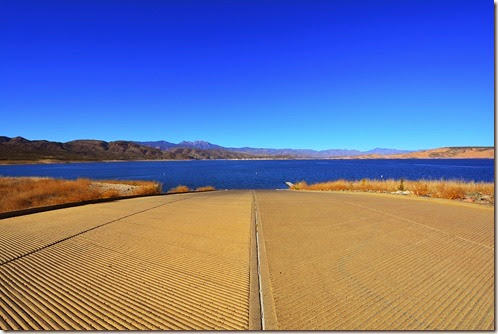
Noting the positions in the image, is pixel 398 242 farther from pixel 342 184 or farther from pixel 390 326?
pixel 342 184

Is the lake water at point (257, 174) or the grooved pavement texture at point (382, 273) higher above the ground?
the grooved pavement texture at point (382, 273)

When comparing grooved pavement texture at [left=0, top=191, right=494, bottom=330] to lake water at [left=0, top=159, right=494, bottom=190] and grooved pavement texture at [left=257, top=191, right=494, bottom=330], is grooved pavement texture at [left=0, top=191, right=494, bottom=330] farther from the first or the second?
lake water at [left=0, top=159, right=494, bottom=190]

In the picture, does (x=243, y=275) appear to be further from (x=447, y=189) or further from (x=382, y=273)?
(x=447, y=189)

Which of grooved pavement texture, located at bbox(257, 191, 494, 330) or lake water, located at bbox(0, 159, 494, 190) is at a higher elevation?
grooved pavement texture, located at bbox(257, 191, 494, 330)

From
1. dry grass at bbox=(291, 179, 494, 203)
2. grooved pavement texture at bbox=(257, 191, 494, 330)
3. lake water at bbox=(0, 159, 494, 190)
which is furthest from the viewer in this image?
lake water at bbox=(0, 159, 494, 190)

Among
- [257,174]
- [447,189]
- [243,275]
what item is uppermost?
[447,189]

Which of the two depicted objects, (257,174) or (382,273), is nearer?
(382,273)

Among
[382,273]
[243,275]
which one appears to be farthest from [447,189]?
[243,275]

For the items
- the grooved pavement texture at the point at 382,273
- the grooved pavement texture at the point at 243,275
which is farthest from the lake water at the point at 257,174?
the grooved pavement texture at the point at 382,273

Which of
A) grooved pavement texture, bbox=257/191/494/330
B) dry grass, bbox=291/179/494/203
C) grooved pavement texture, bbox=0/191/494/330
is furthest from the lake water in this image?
grooved pavement texture, bbox=257/191/494/330

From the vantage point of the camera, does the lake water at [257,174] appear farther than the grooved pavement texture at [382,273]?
Yes

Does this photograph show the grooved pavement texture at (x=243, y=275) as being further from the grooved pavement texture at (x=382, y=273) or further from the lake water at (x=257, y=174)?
the lake water at (x=257, y=174)

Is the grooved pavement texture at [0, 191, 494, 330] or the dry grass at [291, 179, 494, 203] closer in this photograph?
the grooved pavement texture at [0, 191, 494, 330]

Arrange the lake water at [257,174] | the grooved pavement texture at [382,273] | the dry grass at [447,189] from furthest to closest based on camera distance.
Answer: the lake water at [257,174] → the dry grass at [447,189] → the grooved pavement texture at [382,273]
